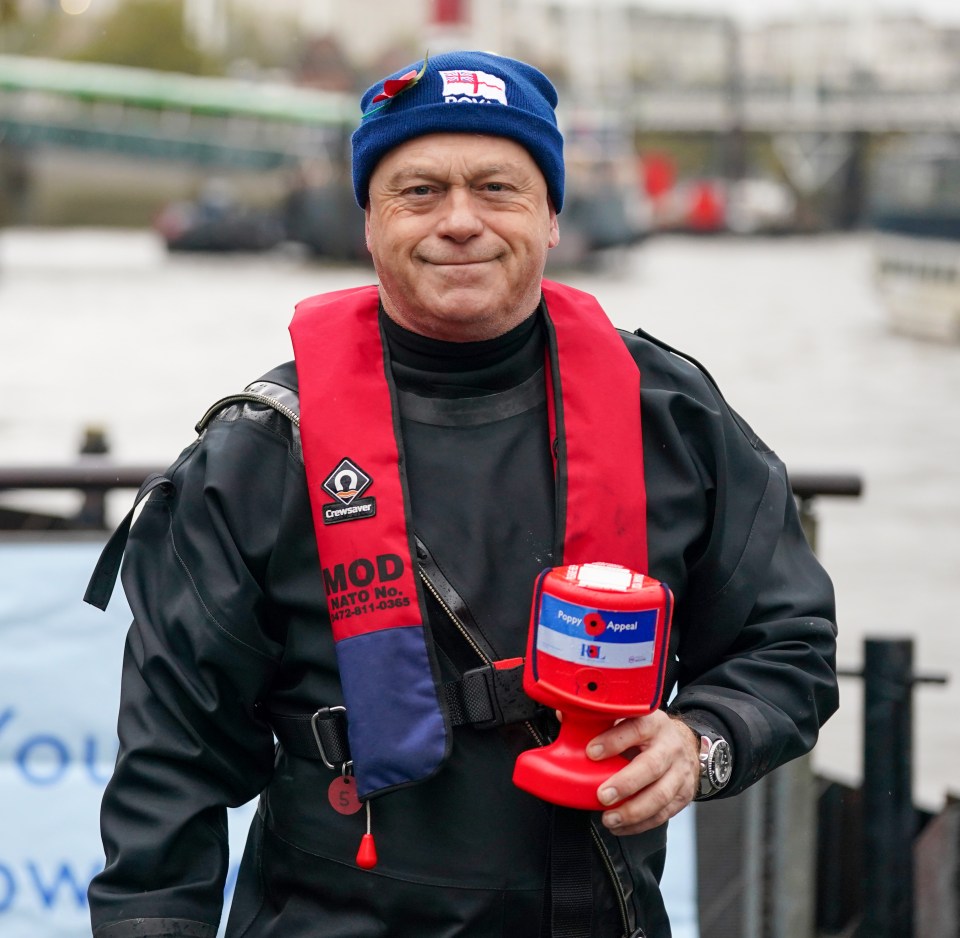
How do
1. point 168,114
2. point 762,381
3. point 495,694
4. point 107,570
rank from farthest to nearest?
point 168,114
point 762,381
point 107,570
point 495,694

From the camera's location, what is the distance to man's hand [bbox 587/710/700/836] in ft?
6.58

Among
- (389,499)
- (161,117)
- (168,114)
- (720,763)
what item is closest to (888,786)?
(720,763)

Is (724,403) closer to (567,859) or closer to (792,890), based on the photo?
(567,859)

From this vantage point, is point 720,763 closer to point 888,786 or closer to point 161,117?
point 888,786

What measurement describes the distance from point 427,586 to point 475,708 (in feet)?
0.58

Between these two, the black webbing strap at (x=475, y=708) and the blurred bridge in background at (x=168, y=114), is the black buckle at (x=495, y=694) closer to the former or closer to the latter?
the black webbing strap at (x=475, y=708)

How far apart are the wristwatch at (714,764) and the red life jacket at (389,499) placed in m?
0.25

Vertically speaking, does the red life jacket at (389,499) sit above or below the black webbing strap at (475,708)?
above

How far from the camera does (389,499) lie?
217cm

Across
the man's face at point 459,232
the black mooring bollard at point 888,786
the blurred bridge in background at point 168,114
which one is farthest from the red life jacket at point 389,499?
the blurred bridge in background at point 168,114

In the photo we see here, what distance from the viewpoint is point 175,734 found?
2154mm

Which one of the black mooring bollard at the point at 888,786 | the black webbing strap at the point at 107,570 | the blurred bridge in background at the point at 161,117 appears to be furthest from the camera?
the blurred bridge in background at the point at 161,117

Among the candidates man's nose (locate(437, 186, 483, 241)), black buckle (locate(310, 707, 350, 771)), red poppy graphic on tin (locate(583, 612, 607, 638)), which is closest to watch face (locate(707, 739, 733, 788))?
red poppy graphic on tin (locate(583, 612, 607, 638))

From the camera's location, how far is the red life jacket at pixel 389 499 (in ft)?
6.98
